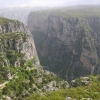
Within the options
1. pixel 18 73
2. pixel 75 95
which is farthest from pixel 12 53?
pixel 75 95

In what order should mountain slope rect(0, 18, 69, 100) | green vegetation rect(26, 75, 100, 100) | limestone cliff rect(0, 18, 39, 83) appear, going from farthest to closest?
limestone cliff rect(0, 18, 39, 83) < mountain slope rect(0, 18, 69, 100) < green vegetation rect(26, 75, 100, 100)

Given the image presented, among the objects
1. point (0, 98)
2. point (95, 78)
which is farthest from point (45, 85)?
point (95, 78)

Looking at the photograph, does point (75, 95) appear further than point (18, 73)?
No

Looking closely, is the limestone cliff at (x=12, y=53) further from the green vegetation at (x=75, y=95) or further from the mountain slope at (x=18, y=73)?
the green vegetation at (x=75, y=95)

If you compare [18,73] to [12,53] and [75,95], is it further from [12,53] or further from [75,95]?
[75,95]

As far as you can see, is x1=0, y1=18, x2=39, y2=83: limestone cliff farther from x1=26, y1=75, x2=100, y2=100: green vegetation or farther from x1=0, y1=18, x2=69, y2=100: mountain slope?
x1=26, y1=75, x2=100, y2=100: green vegetation

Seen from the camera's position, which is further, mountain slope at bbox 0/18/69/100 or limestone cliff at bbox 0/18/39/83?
limestone cliff at bbox 0/18/39/83

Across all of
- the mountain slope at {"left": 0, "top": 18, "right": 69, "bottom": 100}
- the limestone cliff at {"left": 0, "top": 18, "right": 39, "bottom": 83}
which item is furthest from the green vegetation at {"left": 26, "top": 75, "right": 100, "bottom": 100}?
the limestone cliff at {"left": 0, "top": 18, "right": 39, "bottom": 83}

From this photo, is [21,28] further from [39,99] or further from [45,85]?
[39,99]

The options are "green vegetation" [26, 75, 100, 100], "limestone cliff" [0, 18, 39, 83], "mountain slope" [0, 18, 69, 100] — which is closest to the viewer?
"green vegetation" [26, 75, 100, 100]

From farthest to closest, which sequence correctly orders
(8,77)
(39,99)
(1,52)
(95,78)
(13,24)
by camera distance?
(13,24), (1,52), (8,77), (95,78), (39,99)

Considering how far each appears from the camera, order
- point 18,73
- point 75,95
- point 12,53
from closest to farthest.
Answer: point 75,95 → point 18,73 → point 12,53
